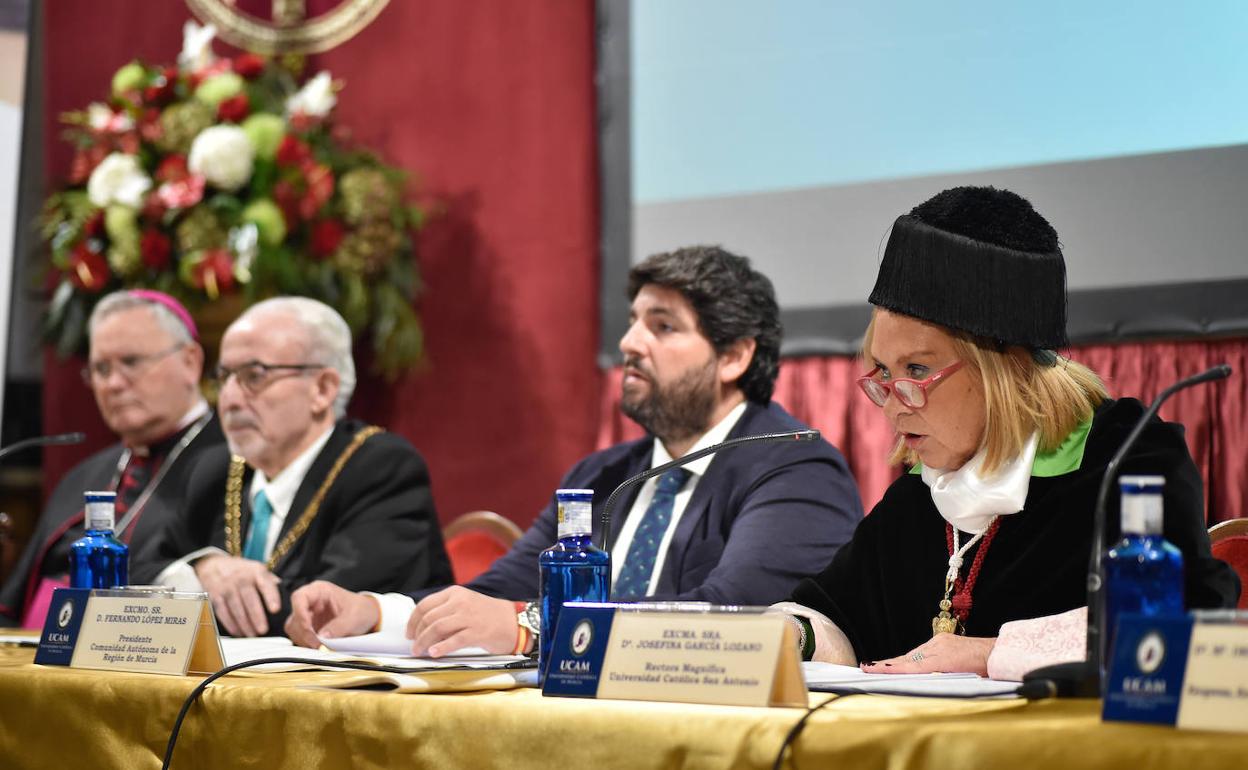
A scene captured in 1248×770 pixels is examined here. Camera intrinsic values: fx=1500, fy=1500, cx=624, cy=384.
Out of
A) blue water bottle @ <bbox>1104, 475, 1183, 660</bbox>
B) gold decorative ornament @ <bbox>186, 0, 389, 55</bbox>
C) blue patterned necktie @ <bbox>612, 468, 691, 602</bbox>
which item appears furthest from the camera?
gold decorative ornament @ <bbox>186, 0, 389, 55</bbox>

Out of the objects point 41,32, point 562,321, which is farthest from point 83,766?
point 41,32

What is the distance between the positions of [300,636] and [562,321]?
7.32ft

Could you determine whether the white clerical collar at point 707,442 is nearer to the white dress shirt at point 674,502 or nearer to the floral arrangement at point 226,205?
the white dress shirt at point 674,502

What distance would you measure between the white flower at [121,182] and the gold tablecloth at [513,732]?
8.28ft

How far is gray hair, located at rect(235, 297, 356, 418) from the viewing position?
11.5ft

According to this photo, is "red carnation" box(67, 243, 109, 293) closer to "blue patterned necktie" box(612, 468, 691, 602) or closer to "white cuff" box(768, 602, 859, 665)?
"blue patterned necktie" box(612, 468, 691, 602)

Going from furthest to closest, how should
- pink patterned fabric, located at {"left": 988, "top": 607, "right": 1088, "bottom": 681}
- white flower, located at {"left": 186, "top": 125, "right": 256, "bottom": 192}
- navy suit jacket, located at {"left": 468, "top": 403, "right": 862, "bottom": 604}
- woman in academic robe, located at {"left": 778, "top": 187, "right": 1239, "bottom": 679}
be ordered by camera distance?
white flower, located at {"left": 186, "top": 125, "right": 256, "bottom": 192}, navy suit jacket, located at {"left": 468, "top": 403, "right": 862, "bottom": 604}, woman in academic robe, located at {"left": 778, "top": 187, "right": 1239, "bottom": 679}, pink patterned fabric, located at {"left": 988, "top": 607, "right": 1088, "bottom": 681}

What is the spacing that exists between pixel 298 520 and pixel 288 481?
0.14m

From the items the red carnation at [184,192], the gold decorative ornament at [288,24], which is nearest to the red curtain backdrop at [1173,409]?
the red carnation at [184,192]

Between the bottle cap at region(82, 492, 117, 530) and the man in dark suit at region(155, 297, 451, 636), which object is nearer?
the bottle cap at region(82, 492, 117, 530)

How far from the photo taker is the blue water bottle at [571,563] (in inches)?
76.4

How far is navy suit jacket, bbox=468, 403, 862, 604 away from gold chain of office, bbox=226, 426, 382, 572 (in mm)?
495

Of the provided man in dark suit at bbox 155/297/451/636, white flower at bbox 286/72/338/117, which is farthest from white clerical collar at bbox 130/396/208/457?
white flower at bbox 286/72/338/117

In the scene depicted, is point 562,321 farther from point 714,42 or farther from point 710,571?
point 710,571
